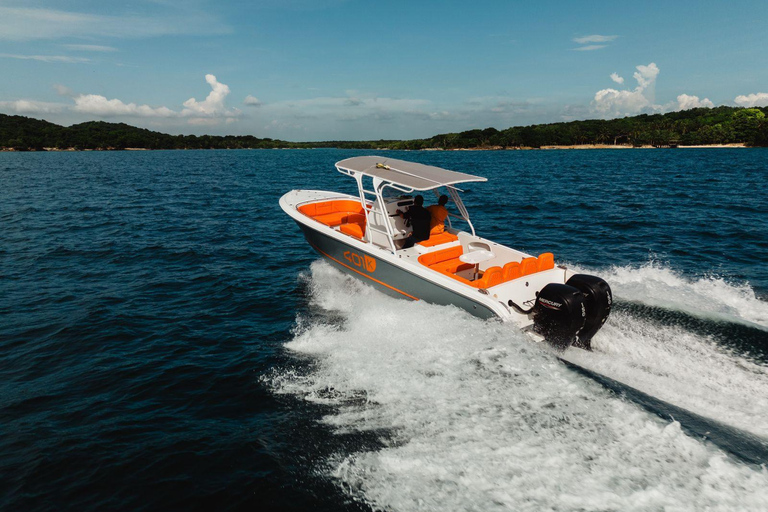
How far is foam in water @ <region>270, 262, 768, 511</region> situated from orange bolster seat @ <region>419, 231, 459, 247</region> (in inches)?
97.8

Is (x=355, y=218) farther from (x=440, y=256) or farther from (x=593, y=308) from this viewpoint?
(x=593, y=308)

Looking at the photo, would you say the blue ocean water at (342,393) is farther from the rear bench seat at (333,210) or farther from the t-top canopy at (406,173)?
the t-top canopy at (406,173)

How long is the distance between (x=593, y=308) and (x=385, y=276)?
403 cm

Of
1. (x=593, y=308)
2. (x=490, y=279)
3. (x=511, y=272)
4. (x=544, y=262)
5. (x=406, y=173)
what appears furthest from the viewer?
(x=406, y=173)

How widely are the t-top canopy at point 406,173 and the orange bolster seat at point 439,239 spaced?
138cm

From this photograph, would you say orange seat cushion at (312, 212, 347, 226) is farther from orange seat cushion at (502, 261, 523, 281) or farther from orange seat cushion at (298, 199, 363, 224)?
orange seat cushion at (502, 261, 523, 281)

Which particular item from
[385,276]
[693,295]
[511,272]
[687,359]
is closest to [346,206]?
[385,276]

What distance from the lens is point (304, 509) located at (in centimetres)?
423

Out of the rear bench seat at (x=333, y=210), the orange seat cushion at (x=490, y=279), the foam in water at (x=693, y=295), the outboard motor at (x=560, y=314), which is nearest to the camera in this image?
the outboard motor at (x=560, y=314)

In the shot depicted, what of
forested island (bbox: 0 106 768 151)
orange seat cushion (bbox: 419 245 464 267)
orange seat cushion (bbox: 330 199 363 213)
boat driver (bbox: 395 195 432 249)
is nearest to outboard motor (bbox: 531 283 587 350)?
orange seat cushion (bbox: 419 245 464 267)

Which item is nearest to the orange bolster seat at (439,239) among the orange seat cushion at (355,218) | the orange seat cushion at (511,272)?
the orange seat cushion at (511,272)

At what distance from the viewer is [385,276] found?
8.80 meters

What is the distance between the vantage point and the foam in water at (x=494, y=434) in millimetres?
3811

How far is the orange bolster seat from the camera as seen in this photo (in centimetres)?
944
